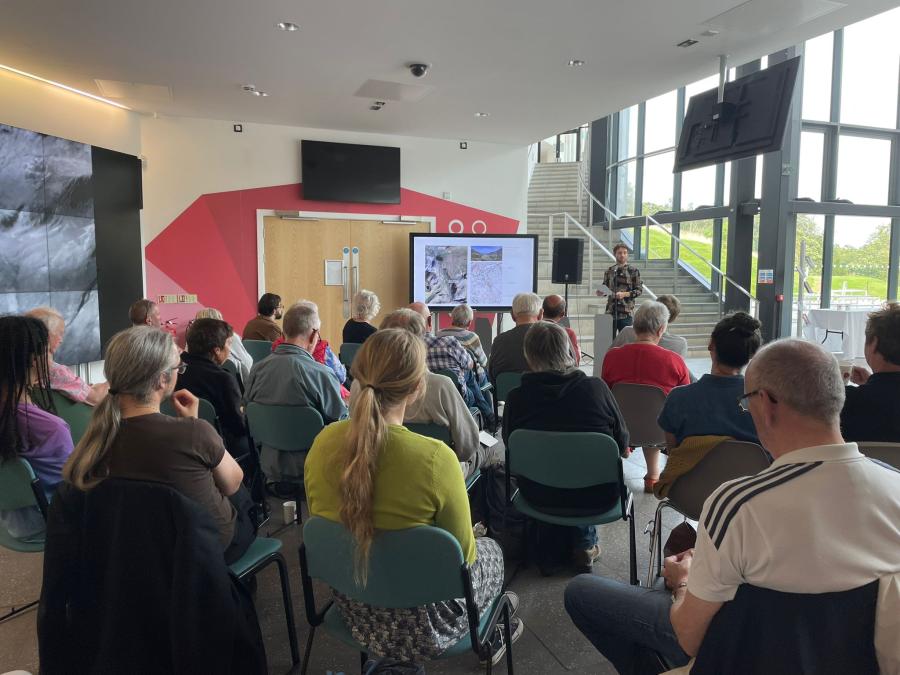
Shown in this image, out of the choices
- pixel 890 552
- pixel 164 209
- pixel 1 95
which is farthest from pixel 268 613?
pixel 164 209

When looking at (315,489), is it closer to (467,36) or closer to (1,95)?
(467,36)

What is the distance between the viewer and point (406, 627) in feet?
5.27

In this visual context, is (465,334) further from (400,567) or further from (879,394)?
(400,567)

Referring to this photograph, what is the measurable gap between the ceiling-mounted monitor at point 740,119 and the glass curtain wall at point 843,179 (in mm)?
4627

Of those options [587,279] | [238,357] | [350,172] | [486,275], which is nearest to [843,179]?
[587,279]

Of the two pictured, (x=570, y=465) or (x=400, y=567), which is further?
(x=570, y=465)

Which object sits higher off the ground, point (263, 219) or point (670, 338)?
point (263, 219)

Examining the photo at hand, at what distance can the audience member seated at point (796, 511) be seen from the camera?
101 cm

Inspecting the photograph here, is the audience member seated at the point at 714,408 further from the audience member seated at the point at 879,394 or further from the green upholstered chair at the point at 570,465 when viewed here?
the audience member seated at the point at 879,394

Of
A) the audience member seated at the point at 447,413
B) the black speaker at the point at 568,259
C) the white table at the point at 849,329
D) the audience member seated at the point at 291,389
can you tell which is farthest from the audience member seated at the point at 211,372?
the white table at the point at 849,329

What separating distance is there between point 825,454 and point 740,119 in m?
4.68

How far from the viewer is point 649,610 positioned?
154cm

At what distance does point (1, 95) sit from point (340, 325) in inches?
166

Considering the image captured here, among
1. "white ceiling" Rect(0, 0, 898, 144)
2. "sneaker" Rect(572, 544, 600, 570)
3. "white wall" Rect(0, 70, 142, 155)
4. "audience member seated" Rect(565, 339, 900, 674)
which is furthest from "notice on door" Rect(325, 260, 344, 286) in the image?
"audience member seated" Rect(565, 339, 900, 674)
